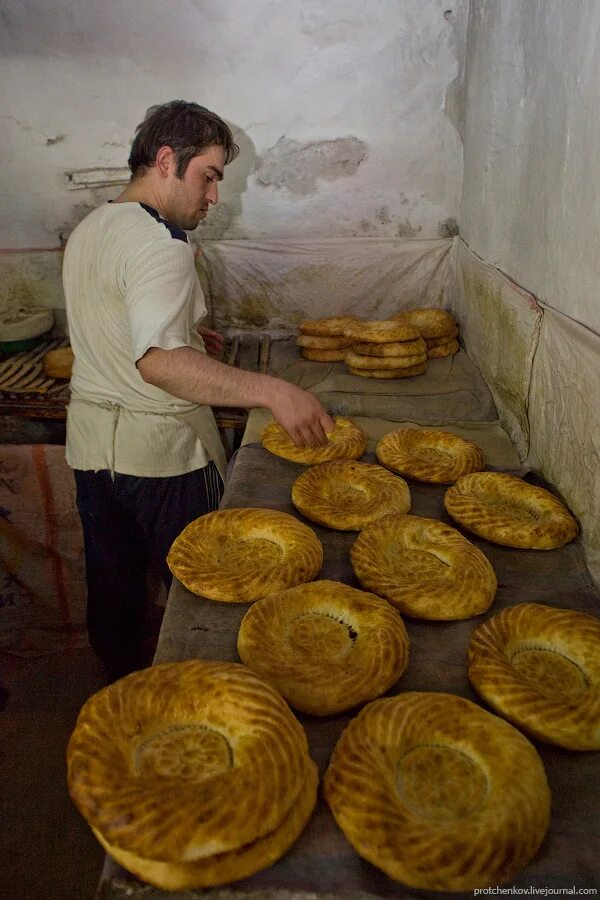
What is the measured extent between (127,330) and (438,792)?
192 centimetres

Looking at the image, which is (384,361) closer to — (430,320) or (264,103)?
(430,320)

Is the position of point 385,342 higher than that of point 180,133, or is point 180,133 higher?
point 180,133

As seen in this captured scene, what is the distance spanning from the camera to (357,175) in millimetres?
4137

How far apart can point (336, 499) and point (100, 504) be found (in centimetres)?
114

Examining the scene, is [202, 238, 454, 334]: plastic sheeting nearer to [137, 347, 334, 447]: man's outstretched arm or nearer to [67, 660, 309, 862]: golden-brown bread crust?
[137, 347, 334, 447]: man's outstretched arm

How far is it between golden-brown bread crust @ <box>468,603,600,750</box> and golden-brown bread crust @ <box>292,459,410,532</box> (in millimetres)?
639

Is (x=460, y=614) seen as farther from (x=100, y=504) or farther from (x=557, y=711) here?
(x=100, y=504)

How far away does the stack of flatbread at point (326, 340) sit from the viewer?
3859 millimetres

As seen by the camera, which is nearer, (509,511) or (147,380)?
(147,380)

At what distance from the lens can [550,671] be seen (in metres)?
1.54

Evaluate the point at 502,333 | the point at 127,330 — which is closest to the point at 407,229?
the point at 502,333

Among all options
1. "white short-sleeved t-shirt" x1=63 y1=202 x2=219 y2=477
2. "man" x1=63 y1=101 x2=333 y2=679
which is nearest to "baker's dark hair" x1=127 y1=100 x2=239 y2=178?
"man" x1=63 y1=101 x2=333 y2=679

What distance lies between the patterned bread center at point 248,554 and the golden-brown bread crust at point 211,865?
813 mm

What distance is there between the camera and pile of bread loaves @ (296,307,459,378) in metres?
3.49
